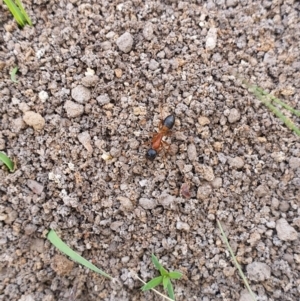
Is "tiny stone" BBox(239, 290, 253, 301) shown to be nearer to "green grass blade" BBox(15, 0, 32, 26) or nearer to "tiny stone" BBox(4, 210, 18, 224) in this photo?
"tiny stone" BBox(4, 210, 18, 224)

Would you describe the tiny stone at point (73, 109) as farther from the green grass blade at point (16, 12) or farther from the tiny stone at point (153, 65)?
the green grass blade at point (16, 12)

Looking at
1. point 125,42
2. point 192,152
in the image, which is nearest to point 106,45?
point 125,42

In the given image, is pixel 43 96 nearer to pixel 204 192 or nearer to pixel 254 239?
pixel 204 192

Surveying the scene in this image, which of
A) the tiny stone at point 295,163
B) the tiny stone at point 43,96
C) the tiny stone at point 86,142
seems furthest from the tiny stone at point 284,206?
the tiny stone at point 43,96

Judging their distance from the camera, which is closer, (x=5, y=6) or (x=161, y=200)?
(x=161, y=200)

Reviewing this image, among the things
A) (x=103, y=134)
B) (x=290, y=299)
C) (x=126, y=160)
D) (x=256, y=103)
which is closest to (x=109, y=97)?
(x=103, y=134)

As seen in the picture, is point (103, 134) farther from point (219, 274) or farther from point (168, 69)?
point (219, 274)

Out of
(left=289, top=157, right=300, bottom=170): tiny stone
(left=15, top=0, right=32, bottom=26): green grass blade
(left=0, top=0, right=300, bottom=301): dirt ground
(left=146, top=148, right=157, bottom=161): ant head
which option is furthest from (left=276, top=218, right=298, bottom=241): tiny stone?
(left=15, top=0, right=32, bottom=26): green grass blade
